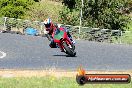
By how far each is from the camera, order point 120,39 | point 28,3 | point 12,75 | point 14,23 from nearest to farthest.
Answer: point 12,75
point 120,39
point 14,23
point 28,3

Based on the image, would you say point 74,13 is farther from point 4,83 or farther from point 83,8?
point 4,83

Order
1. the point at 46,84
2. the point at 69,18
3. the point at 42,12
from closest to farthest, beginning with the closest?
the point at 46,84
the point at 69,18
the point at 42,12

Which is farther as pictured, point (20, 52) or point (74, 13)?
point (74, 13)

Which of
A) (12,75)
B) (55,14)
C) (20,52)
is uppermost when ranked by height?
(12,75)

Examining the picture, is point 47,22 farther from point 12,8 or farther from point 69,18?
point 12,8

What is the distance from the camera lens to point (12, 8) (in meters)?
51.7

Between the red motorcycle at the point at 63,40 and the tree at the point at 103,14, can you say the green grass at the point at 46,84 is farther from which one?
the tree at the point at 103,14

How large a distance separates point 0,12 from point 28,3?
185 inches

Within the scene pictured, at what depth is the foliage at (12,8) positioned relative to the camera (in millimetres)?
51406

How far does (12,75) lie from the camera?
15.3 metres

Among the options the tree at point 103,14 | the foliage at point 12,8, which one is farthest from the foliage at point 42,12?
the tree at point 103,14

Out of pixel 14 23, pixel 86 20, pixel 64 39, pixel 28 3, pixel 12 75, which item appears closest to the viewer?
pixel 12 75

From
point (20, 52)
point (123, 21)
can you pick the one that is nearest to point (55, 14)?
point (123, 21)

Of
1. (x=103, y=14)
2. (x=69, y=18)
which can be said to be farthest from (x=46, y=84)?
(x=69, y=18)
